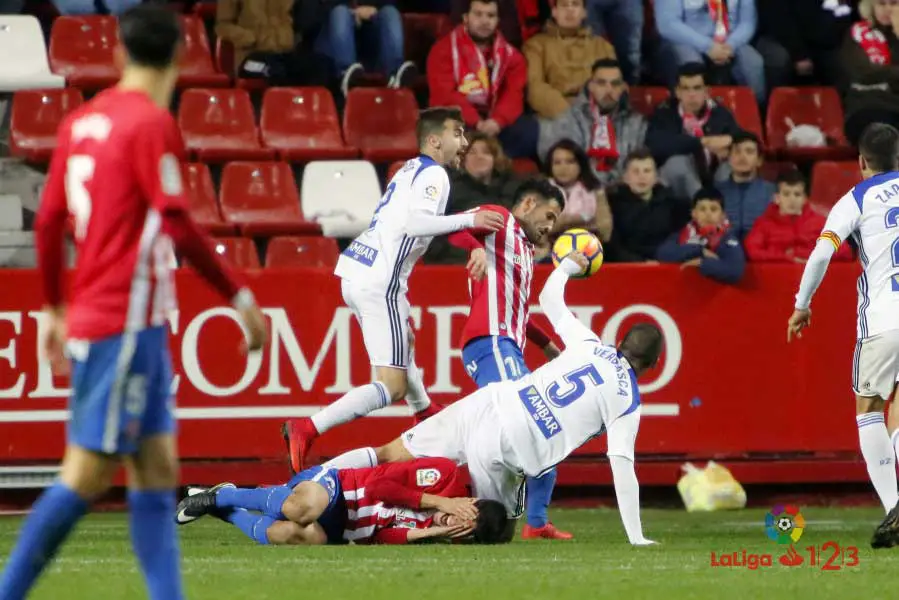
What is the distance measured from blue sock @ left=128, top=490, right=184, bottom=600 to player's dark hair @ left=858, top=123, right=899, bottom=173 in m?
5.11

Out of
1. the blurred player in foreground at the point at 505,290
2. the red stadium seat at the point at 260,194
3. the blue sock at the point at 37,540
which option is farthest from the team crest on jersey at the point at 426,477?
the red stadium seat at the point at 260,194

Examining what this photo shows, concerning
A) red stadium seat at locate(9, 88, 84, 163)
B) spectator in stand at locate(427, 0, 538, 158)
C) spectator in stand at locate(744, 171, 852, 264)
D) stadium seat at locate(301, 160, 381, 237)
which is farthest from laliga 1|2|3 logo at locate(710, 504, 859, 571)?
red stadium seat at locate(9, 88, 84, 163)

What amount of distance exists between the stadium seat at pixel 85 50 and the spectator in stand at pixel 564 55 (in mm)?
3285

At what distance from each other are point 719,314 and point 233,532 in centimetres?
380

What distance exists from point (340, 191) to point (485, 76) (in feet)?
5.06

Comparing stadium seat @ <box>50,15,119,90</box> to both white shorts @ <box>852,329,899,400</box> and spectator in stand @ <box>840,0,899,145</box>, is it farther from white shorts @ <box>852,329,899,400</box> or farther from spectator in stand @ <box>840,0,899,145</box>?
white shorts @ <box>852,329,899,400</box>

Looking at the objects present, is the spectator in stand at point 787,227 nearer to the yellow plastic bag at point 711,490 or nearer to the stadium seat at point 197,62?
the yellow plastic bag at point 711,490

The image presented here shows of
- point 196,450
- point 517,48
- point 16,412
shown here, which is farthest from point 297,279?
point 517,48

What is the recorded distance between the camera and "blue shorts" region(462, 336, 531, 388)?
Answer: 30.3 feet

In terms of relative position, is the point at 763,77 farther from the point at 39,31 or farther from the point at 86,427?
the point at 86,427

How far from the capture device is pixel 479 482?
8344 millimetres

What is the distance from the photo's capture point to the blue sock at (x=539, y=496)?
9.02m

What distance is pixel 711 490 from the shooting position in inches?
443

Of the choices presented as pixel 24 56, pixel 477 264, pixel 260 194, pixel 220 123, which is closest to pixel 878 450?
pixel 477 264
